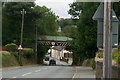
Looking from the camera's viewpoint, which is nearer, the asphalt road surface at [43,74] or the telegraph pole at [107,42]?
the telegraph pole at [107,42]

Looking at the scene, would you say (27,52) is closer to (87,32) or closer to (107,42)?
(87,32)

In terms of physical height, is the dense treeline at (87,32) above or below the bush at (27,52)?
above

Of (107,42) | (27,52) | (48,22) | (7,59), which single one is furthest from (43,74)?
(48,22)

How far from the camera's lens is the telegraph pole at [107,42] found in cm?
1089

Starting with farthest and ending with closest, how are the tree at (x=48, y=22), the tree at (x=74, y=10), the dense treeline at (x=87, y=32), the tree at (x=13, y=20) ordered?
1. the tree at (x=48, y=22)
2. the tree at (x=13, y=20)
3. the tree at (x=74, y=10)
4. the dense treeline at (x=87, y=32)

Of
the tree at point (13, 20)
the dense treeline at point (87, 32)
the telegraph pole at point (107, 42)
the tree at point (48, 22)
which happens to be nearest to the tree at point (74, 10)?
the dense treeline at point (87, 32)

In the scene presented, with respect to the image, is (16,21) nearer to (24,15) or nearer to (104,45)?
(24,15)

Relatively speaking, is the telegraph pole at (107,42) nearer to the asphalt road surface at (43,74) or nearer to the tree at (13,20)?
the asphalt road surface at (43,74)

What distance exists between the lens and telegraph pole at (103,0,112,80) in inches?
429

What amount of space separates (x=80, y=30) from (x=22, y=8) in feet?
104

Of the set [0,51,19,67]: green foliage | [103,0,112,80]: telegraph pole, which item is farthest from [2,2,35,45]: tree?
[103,0,112,80]: telegraph pole

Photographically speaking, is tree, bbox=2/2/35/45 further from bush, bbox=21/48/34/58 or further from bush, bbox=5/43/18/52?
bush, bbox=5/43/18/52

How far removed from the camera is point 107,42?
10.9 meters

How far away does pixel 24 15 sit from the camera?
8219 cm
